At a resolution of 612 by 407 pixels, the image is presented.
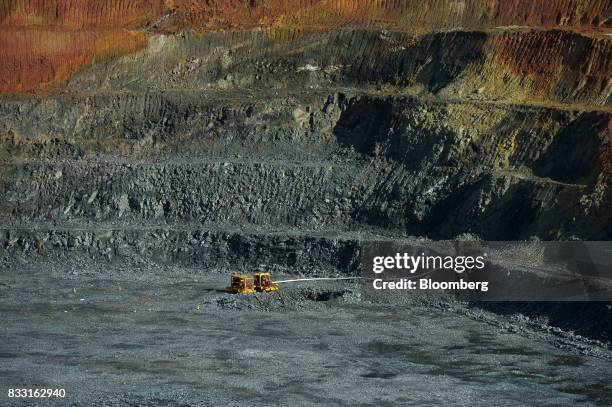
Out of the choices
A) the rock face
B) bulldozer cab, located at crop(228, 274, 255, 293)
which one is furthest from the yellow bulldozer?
the rock face

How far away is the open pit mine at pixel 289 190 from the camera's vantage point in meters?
24.0

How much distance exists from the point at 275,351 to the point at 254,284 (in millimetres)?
7179

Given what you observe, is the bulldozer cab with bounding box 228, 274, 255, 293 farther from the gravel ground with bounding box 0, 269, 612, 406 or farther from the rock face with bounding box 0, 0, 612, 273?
the rock face with bounding box 0, 0, 612, 273

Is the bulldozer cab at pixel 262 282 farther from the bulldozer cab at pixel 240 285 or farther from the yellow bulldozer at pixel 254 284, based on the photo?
the bulldozer cab at pixel 240 285

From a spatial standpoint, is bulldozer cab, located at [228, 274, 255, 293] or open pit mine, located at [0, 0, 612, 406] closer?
open pit mine, located at [0, 0, 612, 406]

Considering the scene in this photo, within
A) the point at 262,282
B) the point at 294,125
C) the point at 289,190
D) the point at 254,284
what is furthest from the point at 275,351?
the point at 294,125

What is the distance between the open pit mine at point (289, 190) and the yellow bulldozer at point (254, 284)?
2.9 inches

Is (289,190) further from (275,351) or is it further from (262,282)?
(275,351)

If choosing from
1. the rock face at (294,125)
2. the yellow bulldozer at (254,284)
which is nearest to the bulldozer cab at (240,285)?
the yellow bulldozer at (254,284)

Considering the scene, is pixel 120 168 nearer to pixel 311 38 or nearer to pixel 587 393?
pixel 311 38

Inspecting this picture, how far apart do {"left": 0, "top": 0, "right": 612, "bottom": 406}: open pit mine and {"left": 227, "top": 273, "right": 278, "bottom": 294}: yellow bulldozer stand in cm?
7

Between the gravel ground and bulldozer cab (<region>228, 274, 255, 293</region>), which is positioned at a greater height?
the gravel ground

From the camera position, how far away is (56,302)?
3139cm

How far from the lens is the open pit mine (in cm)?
2405
